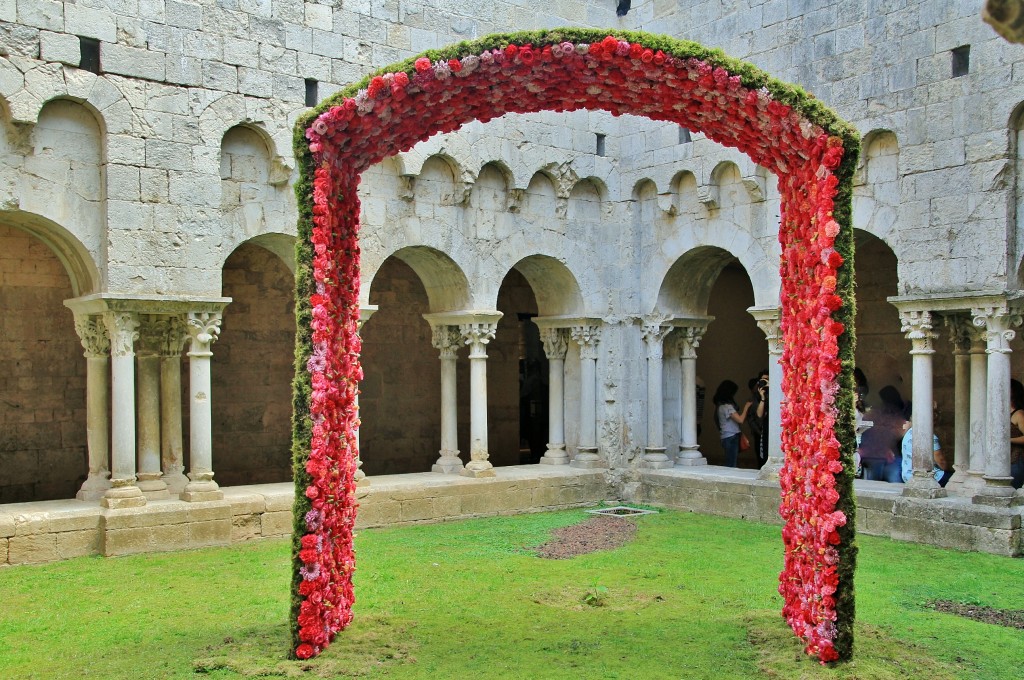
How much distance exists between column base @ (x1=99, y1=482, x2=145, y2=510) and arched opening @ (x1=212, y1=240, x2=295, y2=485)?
3673 millimetres

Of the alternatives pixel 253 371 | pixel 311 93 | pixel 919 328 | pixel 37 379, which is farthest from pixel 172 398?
pixel 919 328

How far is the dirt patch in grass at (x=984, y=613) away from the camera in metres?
6.56

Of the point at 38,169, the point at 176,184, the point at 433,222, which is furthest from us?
the point at 433,222

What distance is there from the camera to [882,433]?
38.9 feet

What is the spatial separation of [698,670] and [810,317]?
2074mm

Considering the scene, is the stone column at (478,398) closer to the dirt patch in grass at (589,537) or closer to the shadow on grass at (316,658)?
the dirt patch in grass at (589,537)

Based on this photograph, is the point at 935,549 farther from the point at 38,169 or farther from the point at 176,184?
the point at 38,169

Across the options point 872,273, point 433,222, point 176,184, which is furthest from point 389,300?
point 872,273

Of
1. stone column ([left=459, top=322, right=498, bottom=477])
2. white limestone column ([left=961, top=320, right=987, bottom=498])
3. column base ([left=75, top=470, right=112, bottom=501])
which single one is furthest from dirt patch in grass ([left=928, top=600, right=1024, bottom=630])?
column base ([left=75, top=470, right=112, bottom=501])

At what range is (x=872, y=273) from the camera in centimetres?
1317

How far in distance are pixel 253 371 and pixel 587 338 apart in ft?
14.5

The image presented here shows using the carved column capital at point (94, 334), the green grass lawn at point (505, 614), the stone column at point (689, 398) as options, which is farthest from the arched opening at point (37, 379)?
the stone column at point (689, 398)

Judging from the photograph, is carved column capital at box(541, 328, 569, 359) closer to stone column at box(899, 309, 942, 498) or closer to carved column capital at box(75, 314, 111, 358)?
stone column at box(899, 309, 942, 498)

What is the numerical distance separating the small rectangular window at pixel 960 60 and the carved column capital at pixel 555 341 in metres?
5.40
